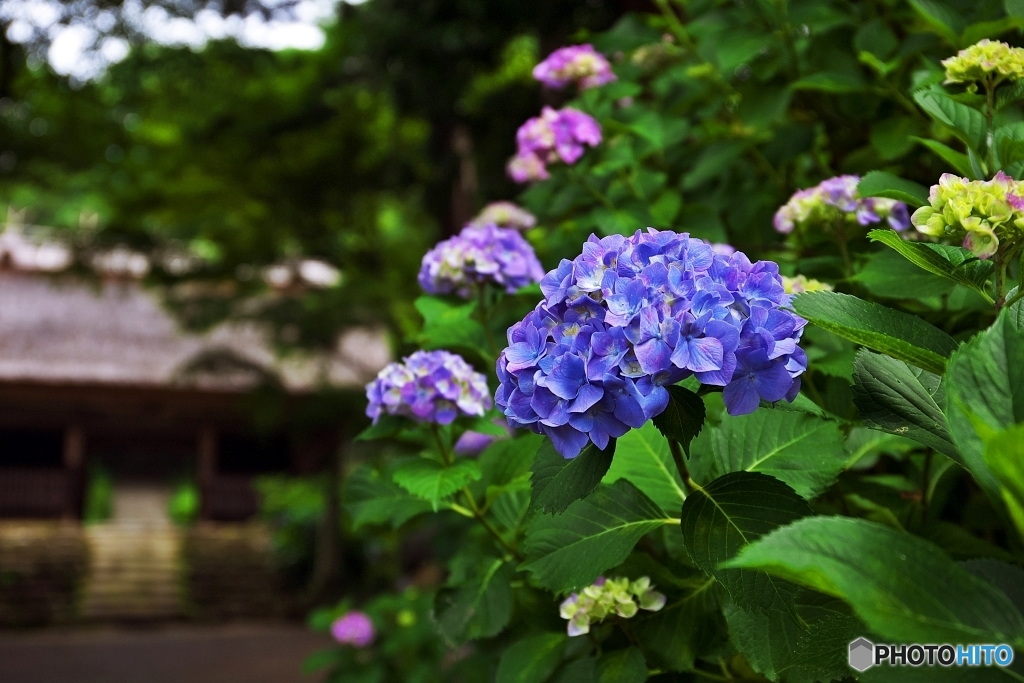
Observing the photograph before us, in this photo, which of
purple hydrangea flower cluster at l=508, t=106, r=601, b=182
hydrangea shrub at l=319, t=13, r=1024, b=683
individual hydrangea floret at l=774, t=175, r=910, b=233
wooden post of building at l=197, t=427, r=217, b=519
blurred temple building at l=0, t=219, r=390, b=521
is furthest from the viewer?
wooden post of building at l=197, t=427, r=217, b=519

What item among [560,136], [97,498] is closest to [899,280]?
[560,136]

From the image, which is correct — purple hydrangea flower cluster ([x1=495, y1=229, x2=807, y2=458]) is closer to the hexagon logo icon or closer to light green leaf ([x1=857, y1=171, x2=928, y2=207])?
the hexagon logo icon

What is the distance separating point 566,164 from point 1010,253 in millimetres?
1113

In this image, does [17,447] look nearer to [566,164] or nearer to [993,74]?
[566,164]

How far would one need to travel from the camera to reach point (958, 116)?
3.78ft

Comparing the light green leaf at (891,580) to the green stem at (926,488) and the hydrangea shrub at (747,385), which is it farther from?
the green stem at (926,488)

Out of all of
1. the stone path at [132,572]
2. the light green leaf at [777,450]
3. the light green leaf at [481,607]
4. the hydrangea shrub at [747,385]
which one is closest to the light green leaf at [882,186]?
the hydrangea shrub at [747,385]

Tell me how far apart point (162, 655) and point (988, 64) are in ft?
31.9

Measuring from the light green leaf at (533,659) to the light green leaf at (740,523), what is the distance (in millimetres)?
483

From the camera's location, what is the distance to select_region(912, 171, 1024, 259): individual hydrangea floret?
810 millimetres

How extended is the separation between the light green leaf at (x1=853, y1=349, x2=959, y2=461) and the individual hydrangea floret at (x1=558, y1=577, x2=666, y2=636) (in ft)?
1.34

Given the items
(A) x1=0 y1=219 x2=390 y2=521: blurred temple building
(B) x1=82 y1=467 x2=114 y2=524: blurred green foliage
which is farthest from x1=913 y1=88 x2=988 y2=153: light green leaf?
(B) x1=82 y1=467 x2=114 y2=524: blurred green foliage

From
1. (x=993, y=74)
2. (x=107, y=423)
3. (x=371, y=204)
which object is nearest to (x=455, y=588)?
(x=993, y=74)

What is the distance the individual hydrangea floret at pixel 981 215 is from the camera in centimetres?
81
